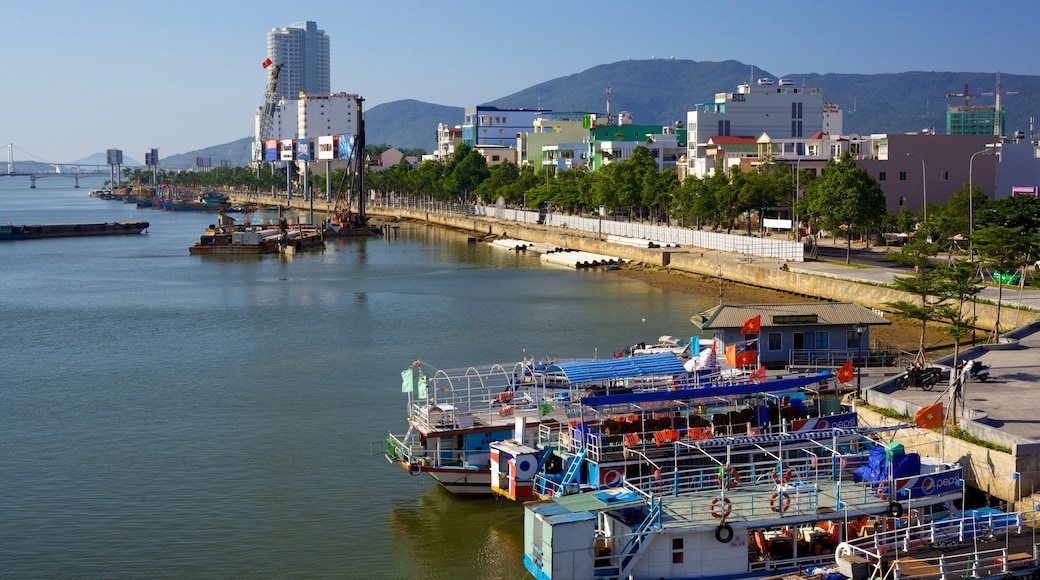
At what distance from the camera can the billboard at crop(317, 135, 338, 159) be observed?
129 metres

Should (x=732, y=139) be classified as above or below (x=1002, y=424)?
above

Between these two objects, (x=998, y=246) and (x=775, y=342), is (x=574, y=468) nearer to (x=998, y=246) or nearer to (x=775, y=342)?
(x=775, y=342)

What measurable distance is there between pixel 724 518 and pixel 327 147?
118722mm

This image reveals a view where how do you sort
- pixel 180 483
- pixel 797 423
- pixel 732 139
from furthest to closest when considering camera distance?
pixel 732 139, pixel 180 483, pixel 797 423

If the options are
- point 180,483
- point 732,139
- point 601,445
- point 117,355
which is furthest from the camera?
point 732,139

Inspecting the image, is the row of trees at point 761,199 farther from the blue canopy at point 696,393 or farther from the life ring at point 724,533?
the life ring at point 724,533

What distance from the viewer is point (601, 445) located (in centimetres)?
1870

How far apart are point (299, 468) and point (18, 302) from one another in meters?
32.3

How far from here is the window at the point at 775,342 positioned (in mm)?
27562

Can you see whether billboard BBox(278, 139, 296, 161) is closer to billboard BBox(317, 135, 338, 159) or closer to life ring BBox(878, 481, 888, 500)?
billboard BBox(317, 135, 338, 159)

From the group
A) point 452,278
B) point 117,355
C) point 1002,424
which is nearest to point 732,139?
point 452,278

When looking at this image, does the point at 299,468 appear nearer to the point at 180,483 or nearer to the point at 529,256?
the point at 180,483

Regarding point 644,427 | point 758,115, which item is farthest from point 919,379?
point 758,115

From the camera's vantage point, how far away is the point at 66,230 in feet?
322
